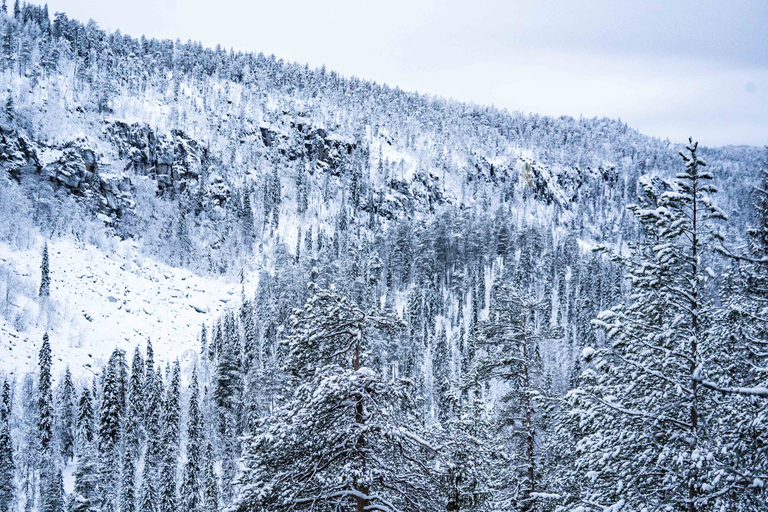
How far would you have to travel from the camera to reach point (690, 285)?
9.28 metres

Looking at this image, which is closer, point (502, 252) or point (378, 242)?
point (502, 252)

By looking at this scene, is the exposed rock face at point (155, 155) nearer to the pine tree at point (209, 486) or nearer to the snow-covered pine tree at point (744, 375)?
the pine tree at point (209, 486)

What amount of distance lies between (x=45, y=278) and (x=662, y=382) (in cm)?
11784

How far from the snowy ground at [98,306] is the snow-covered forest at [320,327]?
55 cm

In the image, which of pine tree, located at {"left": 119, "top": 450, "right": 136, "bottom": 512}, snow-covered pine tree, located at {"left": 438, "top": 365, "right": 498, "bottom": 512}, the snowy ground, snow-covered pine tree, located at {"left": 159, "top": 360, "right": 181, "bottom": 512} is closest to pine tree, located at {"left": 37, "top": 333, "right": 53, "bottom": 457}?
snow-covered pine tree, located at {"left": 159, "top": 360, "right": 181, "bottom": 512}

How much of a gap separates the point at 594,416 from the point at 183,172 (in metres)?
167

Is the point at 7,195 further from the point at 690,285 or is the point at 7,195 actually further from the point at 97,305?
the point at 690,285

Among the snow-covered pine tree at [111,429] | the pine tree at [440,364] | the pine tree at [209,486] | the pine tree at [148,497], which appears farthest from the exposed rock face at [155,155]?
the pine tree at [148,497]

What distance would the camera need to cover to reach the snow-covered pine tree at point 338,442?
8789 millimetres

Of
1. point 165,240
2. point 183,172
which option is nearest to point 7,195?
point 165,240

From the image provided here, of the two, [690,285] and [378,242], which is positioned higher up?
[690,285]

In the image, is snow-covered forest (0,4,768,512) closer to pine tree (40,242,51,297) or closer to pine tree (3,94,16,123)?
pine tree (40,242,51,297)

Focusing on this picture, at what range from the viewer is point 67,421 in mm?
71562

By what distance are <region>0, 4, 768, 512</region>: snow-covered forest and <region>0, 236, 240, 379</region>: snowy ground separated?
0.55 metres
